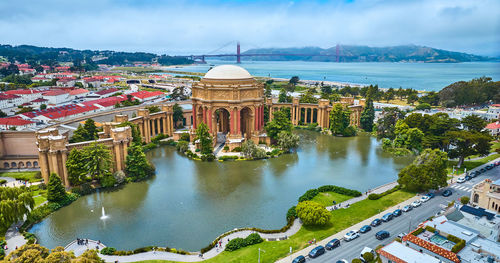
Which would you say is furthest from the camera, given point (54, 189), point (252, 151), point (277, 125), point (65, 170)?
point (277, 125)

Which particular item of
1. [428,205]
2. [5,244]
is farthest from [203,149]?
[428,205]

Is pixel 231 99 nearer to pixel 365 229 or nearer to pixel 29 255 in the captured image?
pixel 365 229

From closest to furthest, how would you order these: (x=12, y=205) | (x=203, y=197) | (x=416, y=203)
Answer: (x=12, y=205) → (x=416, y=203) → (x=203, y=197)

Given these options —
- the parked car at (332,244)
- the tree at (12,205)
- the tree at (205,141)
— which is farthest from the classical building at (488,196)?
the tree at (12,205)

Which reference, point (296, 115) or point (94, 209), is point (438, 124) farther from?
point (94, 209)

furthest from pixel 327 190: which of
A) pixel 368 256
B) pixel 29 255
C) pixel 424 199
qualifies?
pixel 29 255

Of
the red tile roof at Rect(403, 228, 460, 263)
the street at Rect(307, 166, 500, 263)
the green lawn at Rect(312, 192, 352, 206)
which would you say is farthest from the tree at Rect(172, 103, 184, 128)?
the red tile roof at Rect(403, 228, 460, 263)
